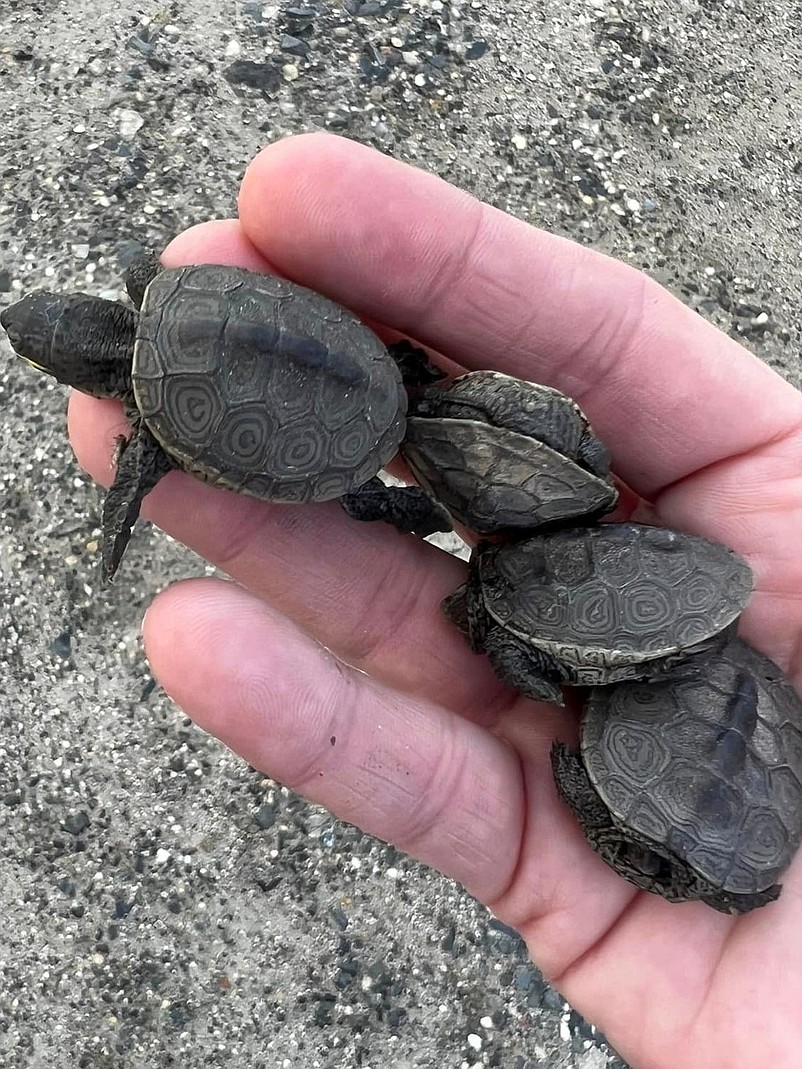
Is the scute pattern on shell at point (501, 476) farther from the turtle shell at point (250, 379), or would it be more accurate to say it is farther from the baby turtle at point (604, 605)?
the turtle shell at point (250, 379)

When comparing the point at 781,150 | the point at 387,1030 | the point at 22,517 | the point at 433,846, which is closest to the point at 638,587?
the point at 433,846

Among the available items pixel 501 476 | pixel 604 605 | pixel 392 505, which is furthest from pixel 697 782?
pixel 392 505

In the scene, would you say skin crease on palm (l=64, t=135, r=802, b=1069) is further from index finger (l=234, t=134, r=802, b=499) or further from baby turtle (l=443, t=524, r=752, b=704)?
baby turtle (l=443, t=524, r=752, b=704)

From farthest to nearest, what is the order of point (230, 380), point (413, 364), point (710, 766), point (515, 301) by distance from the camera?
point (413, 364)
point (515, 301)
point (710, 766)
point (230, 380)

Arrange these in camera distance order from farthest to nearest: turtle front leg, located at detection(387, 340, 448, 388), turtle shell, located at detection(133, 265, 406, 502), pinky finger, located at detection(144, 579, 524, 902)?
1. turtle front leg, located at detection(387, 340, 448, 388)
2. turtle shell, located at detection(133, 265, 406, 502)
3. pinky finger, located at detection(144, 579, 524, 902)

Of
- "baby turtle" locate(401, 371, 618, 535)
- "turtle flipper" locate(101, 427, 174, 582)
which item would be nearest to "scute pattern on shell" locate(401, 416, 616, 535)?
"baby turtle" locate(401, 371, 618, 535)

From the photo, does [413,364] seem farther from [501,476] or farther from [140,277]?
[140,277]
